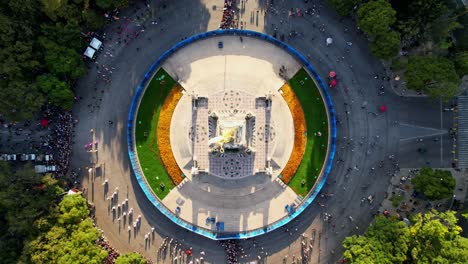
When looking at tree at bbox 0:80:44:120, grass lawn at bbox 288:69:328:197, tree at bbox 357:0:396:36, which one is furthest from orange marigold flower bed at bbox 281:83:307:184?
tree at bbox 0:80:44:120

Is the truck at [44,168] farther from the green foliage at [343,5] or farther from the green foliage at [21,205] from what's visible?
the green foliage at [343,5]

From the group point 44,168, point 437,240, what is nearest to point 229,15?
point 44,168

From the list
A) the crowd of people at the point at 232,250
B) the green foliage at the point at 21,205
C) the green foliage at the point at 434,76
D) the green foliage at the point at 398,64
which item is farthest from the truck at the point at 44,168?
the green foliage at the point at 434,76

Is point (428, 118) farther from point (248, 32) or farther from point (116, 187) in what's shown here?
point (116, 187)

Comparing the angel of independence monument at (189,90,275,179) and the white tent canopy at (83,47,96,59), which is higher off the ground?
the white tent canopy at (83,47,96,59)

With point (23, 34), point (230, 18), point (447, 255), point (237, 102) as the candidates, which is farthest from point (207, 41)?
point (447, 255)

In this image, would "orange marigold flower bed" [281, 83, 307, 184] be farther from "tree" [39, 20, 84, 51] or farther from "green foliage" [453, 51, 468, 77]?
"tree" [39, 20, 84, 51]
